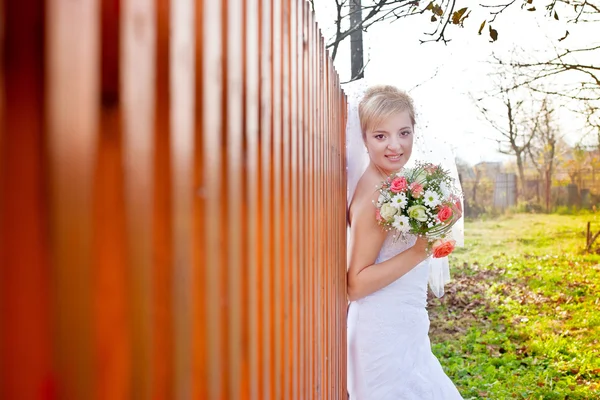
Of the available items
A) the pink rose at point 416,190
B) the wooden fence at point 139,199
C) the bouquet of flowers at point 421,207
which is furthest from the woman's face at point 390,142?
the wooden fence at point 139,199

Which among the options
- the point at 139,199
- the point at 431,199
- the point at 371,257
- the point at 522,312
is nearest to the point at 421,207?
the point at 431,199

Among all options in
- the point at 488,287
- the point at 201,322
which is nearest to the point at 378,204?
the point at 201,322

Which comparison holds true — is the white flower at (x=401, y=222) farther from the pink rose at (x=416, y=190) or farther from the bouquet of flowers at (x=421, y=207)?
the pink rose at (x=416, y=190)

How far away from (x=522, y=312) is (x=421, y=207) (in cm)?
887

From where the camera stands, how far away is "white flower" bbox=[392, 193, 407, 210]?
302 centimetres

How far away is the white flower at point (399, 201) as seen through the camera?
9.90 feet

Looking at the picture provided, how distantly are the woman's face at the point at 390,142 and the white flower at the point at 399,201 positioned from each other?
445 millimetres

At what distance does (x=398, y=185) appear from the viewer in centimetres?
308

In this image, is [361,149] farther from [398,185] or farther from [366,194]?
[398,185]

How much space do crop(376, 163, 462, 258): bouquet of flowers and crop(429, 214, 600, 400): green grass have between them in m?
4.27

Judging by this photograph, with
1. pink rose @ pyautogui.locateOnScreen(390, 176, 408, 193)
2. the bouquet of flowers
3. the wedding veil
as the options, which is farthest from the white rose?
the wedding veil

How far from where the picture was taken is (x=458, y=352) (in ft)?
27.8

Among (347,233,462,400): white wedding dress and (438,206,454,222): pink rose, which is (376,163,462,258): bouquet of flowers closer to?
(438,206,454,222): pink rose

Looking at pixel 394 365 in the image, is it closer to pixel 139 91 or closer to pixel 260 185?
pixel 260 185
